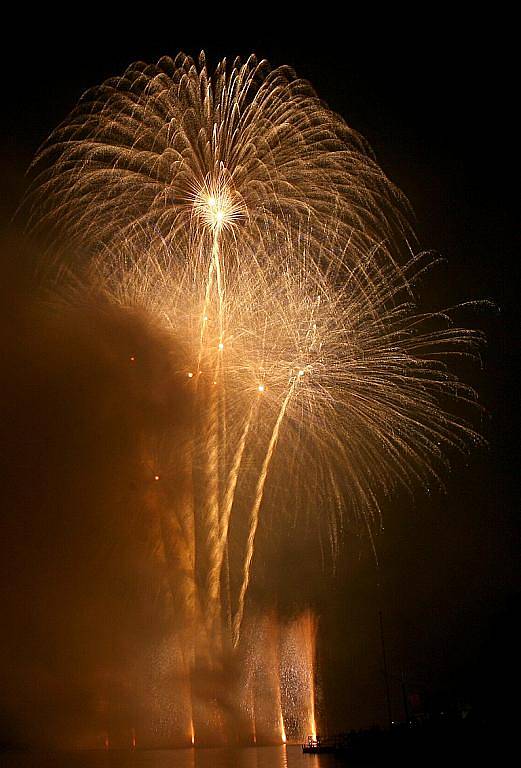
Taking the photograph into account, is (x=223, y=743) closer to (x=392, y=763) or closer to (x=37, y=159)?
(x=392, y=763)

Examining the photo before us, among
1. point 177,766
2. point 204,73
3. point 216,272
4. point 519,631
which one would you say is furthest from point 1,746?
point 204,73

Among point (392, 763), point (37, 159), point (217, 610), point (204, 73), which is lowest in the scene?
point (392, 763)

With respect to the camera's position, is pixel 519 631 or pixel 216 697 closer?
pixel 216 697

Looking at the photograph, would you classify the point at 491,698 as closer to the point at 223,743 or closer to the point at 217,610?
the point at 223,743

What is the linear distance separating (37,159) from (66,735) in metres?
33.2

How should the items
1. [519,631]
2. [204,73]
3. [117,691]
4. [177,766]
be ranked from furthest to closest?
[519,631], [177,766], [117,691], [204,73]

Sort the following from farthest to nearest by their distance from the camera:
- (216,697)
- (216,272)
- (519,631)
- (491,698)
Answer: (519,631) < (491,698) < (216,697) < (216,272)

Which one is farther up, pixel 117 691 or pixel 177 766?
pixel 117 691

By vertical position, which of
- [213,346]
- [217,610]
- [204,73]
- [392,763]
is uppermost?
[204,73]

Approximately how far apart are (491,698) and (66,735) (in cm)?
2366

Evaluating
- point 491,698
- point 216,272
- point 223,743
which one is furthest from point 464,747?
point 216,272

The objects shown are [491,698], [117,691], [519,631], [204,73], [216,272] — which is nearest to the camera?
[204,73]

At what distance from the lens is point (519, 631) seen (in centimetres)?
4772

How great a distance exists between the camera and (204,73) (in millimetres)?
22062
